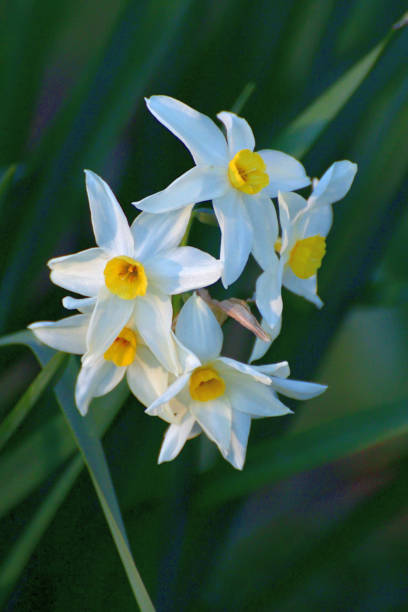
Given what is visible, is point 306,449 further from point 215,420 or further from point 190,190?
point 190,190

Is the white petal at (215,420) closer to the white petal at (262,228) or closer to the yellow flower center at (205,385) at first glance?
the yellow flower center at (205,385)

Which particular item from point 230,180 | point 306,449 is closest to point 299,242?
point 230,180

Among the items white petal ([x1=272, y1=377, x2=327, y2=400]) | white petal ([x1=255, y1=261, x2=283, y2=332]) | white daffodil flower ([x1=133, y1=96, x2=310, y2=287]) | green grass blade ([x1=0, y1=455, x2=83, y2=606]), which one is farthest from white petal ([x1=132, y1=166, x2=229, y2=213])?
green grass blade ([x1=0, y1=455, x2=83, y2=606])

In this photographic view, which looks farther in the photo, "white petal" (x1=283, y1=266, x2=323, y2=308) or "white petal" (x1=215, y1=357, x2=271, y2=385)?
"white petal" (x1=283, y1=266, x2=323, y2=308)

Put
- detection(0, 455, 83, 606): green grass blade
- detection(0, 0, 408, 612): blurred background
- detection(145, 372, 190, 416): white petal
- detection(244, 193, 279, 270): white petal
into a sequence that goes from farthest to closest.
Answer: detection(0, 0, 408, 612): blurred background
detection(0, 455, 83, 606): green grass blade
detection(244, 193, 279, 270): white petal
detection(145, 372, 190, 416): white petal

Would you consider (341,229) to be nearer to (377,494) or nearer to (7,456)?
(377,494)

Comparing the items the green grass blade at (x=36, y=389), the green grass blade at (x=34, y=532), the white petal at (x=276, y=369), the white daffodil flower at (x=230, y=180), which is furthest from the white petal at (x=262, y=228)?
the green grass blade at (x=34, y=532)

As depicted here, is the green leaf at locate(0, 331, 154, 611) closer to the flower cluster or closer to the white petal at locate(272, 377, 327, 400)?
the flower cluster

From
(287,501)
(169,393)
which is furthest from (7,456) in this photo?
(287,501)
